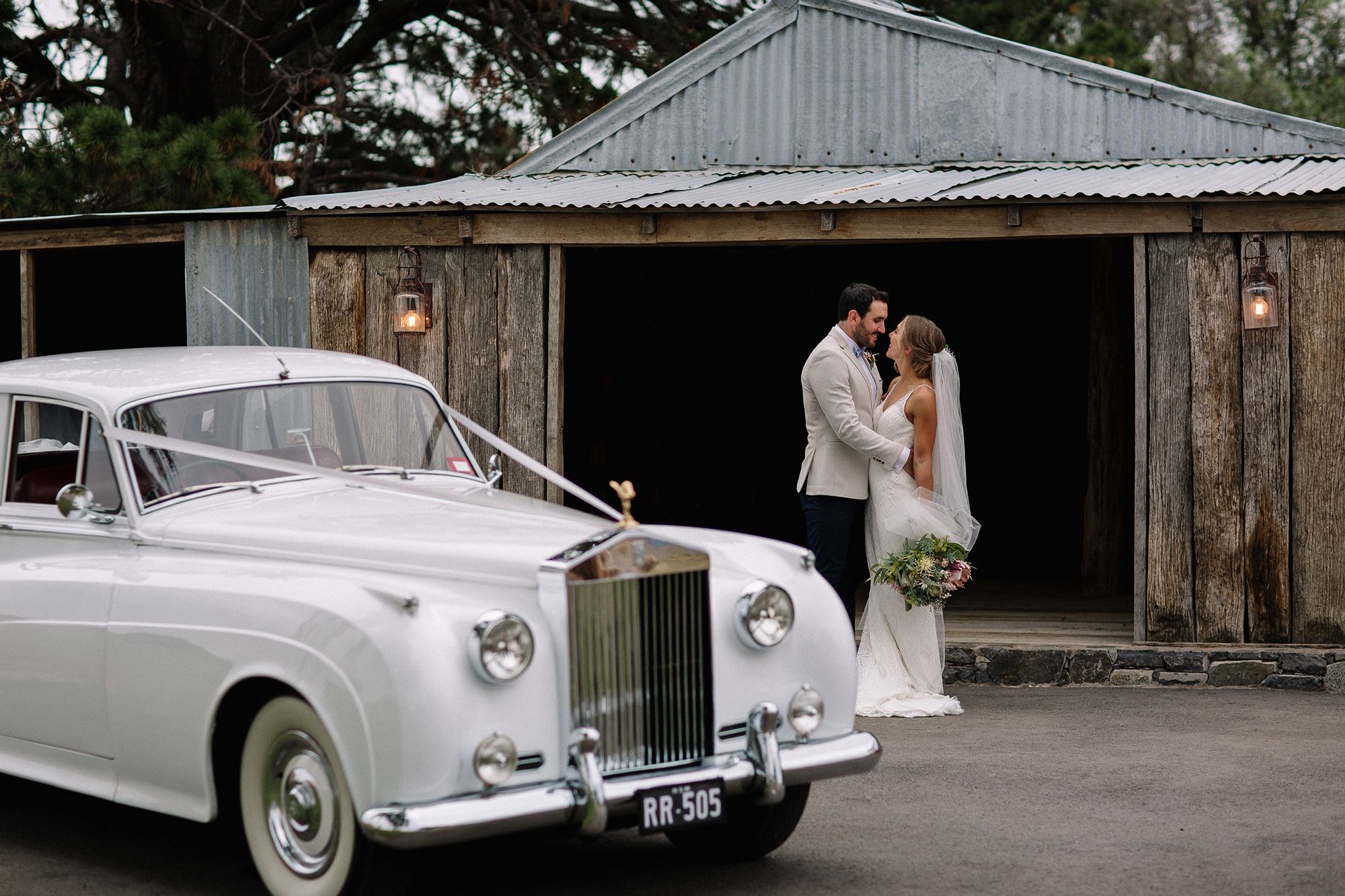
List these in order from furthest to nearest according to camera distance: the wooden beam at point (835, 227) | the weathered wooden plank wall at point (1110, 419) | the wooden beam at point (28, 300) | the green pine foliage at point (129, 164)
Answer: the green pine foliage at point (129, 164) → the weathered wooden plank wall at point (1110, 419) → the wooden beam at point (28, 300) → the wooden beam at point (835, 227)

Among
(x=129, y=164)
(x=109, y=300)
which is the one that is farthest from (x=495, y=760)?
(x=129, y=164)

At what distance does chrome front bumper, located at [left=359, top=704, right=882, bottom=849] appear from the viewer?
354 centimetres

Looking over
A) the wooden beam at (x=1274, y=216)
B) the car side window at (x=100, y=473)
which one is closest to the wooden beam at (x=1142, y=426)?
the wooden beam at (x=1274, y=216)

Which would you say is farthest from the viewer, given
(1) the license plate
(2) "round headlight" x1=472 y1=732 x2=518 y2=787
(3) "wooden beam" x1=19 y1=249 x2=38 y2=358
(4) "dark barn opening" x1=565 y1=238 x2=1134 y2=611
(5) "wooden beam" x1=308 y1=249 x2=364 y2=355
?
(4) "dark barn opening" x1=565 y1=238 x2=1134 y2=611

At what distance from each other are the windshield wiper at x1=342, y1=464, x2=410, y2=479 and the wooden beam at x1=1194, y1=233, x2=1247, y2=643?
4.73 meters

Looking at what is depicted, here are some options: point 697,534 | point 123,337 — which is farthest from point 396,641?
point 123,337

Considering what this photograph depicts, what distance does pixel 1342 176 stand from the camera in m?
7.95

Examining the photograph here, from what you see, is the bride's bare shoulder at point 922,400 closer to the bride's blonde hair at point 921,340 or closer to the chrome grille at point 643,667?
the bride's blonde hair at point 921,340

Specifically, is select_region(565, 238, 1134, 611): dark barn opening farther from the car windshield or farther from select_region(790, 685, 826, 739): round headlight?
select_region(790, 685, 826, 739): round headlight

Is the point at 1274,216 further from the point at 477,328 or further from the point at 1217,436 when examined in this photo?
the point at 477,328

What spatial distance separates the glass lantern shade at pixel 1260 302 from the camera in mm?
7531

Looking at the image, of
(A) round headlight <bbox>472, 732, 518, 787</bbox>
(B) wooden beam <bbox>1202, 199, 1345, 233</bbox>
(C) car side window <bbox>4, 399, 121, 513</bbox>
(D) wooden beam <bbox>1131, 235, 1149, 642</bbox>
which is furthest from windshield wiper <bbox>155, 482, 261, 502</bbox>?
(B) wooden beam <bbox>1202, 199, 1345, 233</bbox>

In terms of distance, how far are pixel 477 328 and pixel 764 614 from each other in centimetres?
496

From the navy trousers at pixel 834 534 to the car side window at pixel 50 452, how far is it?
3540 mm
